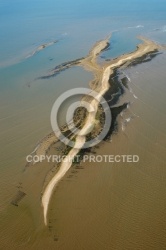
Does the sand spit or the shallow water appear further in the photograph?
the sand spit

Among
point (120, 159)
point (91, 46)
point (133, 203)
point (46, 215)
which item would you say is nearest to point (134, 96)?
point (120, 159)

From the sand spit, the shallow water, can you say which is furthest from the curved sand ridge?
the sand spit

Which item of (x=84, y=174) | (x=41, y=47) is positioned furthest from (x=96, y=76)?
(x=41, y=47)

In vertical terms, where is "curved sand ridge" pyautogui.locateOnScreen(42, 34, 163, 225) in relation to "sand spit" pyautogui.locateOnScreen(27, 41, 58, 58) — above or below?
below

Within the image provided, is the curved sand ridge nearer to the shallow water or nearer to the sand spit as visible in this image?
the shallow water

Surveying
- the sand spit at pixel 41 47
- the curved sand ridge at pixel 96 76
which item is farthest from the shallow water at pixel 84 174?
the sand spit at pixel 41 47

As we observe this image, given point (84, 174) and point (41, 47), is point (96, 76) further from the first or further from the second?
point (41, 47)

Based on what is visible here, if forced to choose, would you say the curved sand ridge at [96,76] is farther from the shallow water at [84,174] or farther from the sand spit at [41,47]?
the sand spit at [41,47]

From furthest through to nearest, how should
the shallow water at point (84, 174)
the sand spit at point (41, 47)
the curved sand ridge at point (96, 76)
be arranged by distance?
the sand spit at point (41, 47), the curved sand ridge at point (96, 76), the shallow water at point (84, 174)

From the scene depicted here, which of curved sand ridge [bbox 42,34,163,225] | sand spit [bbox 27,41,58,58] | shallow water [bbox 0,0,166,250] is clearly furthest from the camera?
sand spit [bbox 27,41,58,58]
